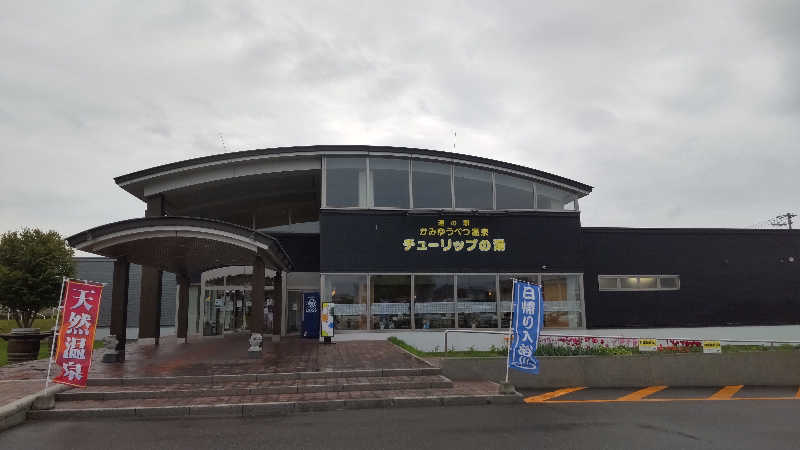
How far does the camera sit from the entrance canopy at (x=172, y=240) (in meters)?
12.1

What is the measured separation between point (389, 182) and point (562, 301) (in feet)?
27.0

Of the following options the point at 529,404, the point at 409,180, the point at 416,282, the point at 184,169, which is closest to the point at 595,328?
the point at 416,282

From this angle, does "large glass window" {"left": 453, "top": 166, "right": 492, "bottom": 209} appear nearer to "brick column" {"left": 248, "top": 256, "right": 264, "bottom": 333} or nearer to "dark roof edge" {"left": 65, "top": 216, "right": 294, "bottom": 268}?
"brick column" {"left": 248, "top": 256, "right": 264, "bottom": 333}

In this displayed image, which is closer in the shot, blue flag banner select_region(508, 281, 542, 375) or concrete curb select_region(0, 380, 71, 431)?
concrete curb select_region(0, 380, 71, 431)

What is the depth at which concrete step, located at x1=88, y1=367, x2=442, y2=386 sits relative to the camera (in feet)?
32.2

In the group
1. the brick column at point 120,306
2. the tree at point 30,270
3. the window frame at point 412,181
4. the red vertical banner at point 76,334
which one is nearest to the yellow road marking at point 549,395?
the red vertical banner at point 76,334

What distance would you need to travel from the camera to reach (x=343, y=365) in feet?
38.1

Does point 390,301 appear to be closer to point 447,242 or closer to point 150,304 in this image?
point 447,242

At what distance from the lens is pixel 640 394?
1112 cm

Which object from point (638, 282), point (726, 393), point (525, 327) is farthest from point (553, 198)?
point (525, 327)

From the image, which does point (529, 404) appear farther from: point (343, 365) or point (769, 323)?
point (769, 323)

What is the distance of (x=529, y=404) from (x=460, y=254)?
961cm

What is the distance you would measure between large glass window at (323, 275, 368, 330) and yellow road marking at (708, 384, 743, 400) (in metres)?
10.7

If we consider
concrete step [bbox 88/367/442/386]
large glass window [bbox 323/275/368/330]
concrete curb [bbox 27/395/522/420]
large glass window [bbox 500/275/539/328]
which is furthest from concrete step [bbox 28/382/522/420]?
large glass window [bbox 500/275/539/328]
